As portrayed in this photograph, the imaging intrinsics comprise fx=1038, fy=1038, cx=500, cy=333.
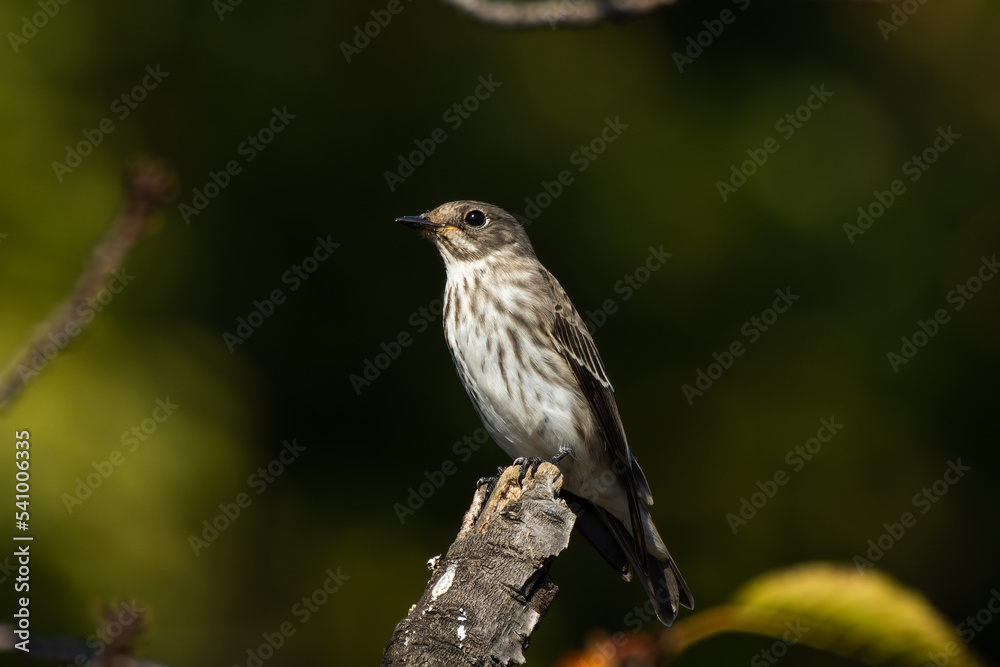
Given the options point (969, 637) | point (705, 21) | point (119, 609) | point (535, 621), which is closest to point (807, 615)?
point (535, 621)

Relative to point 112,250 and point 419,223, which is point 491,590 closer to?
point 112,250

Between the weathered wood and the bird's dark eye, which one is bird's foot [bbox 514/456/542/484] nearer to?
the weathered wood

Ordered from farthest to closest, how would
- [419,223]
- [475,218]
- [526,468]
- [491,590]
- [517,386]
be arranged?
[475,218] < [419,223] < [517,386] < [526,468] < [491,590]

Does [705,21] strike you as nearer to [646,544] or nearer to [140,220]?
[646,544]

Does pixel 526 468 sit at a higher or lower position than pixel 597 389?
lower

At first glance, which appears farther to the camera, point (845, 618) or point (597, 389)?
point (597, 389)

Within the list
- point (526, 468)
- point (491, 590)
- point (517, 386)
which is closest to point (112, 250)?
point (491, 590)
